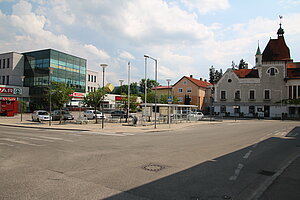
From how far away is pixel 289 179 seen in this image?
260 inches

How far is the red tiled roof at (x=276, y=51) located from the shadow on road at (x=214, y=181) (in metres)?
53.9

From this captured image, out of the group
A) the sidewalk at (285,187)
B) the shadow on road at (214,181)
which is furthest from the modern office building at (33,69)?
the sidewalk at (285,187)

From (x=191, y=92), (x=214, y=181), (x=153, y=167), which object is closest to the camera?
(x=214, y=181)

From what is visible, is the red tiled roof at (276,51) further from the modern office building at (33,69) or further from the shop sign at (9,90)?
the shop sign at (9,90)

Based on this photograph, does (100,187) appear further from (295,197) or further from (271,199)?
(295,197)

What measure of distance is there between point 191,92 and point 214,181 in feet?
211

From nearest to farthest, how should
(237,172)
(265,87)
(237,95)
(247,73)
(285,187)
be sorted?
1. (285,187)
2. (237,172)
3. (265,87)
4. (237,95)
5. (247,73)

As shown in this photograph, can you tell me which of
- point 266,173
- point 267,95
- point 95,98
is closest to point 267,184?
point 266,173

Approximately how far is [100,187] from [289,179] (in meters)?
5.50

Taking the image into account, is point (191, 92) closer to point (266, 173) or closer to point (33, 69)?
point (33, 69)

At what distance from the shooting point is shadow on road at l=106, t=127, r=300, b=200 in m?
5.16

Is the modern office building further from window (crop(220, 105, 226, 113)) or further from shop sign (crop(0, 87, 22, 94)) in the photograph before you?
window (crop(220, 105, 226, 113))

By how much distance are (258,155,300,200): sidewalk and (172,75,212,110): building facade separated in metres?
61.3

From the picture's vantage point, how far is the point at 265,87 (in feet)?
181
